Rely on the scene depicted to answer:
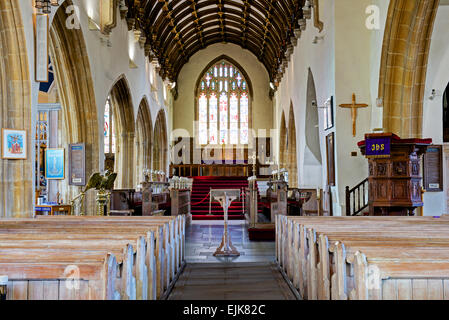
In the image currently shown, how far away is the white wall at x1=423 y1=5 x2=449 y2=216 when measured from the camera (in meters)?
9.00

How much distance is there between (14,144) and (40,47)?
1.55m

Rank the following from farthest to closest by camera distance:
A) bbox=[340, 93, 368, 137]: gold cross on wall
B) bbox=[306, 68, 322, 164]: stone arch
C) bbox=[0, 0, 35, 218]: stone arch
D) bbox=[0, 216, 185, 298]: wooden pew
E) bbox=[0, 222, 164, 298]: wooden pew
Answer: bbox=[306, 68, 322, 164]: stone arch → bbox=[340, 93, 368, 137]: gold cross on wall → bbox=[0, 0, 35, 218]: stone arch → bbox=[0, 222, 164, 298]: wooden pew → bbox=[0, 216, 185, 298]: wooden pew

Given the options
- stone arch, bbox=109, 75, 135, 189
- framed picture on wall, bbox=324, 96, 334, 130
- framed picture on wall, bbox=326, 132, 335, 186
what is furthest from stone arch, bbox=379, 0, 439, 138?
stone arch, bbox=109, 75, 135, 189

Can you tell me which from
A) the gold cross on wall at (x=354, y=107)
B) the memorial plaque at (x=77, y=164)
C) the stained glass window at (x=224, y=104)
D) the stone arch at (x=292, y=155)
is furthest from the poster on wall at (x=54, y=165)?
the stained glass window at (x=224, y=104)

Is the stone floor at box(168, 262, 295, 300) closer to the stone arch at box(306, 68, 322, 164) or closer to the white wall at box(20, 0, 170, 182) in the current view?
the white wall at box(20, 0, 170, 182)

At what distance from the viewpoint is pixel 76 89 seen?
1014cm

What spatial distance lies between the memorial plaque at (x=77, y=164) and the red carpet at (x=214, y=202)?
3108 millimetres

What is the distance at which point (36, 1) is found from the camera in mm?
6805

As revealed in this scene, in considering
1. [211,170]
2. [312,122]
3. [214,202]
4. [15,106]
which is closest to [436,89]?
[312,122]

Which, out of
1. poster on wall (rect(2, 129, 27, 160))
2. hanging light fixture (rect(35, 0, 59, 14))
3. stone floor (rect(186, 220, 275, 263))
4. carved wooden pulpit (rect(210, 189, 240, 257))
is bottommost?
stone floor (rect(186, 220, 275, 263))

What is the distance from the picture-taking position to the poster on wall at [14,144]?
6340 millimetres

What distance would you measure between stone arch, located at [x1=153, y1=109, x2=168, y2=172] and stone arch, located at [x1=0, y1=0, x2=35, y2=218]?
12.8m
